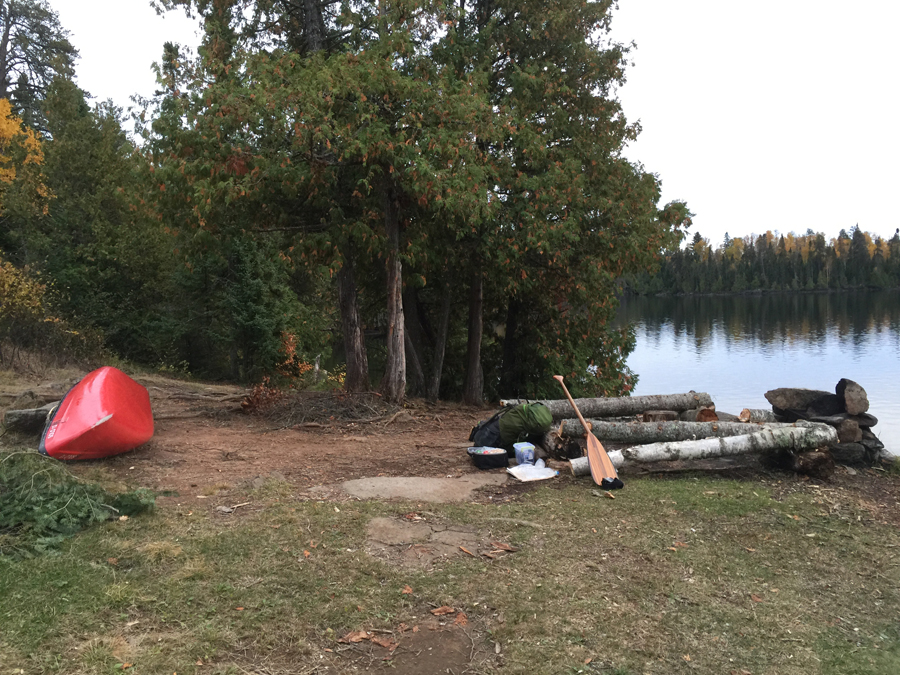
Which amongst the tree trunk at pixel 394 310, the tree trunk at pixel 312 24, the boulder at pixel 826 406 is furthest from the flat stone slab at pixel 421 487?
the tree trunk at pixel 312 24

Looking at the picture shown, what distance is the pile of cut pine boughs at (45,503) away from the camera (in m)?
4.84

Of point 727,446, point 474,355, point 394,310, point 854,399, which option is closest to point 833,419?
point 854,399

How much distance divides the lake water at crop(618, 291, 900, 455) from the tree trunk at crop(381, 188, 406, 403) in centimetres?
1055

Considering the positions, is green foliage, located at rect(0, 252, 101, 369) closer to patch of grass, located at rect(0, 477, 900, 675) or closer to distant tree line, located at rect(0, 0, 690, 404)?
distant tree line, located at rect(0, 0, 690, 404)

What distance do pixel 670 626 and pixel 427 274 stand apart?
38.3 feet

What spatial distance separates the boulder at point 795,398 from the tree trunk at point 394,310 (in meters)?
6.15

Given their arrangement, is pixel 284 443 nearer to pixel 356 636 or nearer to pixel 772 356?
pixel 356 636

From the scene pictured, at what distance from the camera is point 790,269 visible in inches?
4144

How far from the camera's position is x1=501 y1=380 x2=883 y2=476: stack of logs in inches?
287

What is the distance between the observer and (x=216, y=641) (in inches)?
145

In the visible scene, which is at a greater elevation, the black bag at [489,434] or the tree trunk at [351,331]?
the tree trunk at [351,331]

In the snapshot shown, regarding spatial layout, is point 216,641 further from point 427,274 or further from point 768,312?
point 768,312

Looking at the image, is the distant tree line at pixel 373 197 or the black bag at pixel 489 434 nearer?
the black bag at pixel 489 434

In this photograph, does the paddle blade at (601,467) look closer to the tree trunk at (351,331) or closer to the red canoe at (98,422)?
the red canoe at (98,422)
